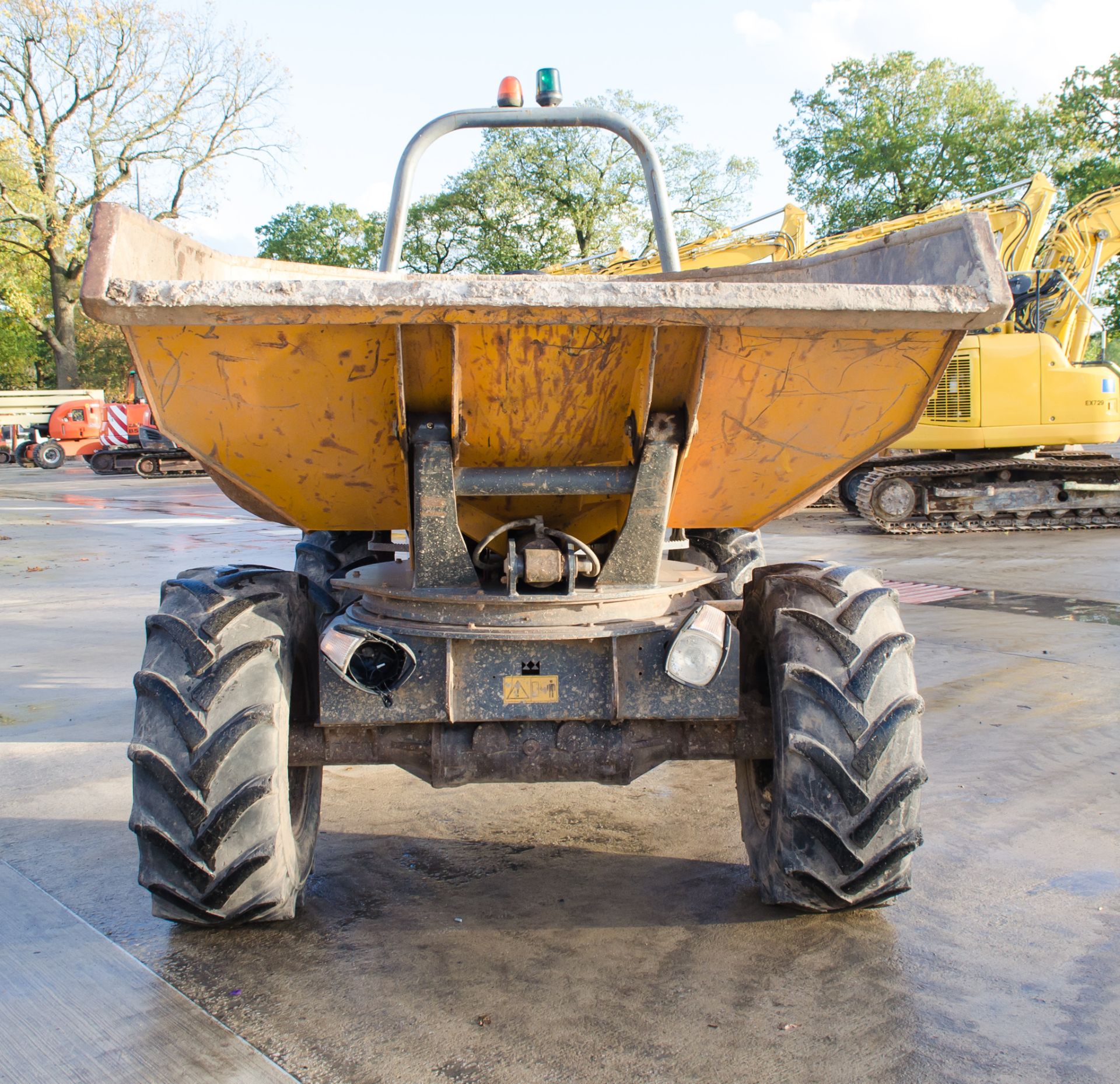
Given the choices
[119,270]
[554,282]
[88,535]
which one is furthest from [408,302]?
[88,535]

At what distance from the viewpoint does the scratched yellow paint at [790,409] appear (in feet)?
8.83

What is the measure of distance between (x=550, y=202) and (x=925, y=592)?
38416 millimetres

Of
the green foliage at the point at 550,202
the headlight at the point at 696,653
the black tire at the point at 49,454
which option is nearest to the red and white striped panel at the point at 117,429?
the black tire at the point at 49,454

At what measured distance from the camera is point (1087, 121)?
1535 inches

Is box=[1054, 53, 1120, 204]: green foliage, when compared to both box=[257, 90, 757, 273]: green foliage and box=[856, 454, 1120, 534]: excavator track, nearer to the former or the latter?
box=[257, 90, 757, 273]: green foliage

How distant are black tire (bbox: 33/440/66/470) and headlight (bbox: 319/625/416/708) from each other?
3240cm

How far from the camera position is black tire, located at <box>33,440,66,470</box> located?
3156cm

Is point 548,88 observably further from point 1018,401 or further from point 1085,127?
point 1085,127

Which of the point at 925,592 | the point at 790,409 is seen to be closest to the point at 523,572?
the point at 790,409

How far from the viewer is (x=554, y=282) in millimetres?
2459

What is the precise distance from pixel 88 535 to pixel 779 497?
39.5 feet

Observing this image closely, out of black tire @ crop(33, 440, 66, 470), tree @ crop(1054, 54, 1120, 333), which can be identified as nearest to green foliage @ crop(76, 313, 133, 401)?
black tire @ crop(33, 440, 66, 470)

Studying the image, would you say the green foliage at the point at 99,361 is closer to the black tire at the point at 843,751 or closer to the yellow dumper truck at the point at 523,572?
the yellow dumper truck at the point at 523,572

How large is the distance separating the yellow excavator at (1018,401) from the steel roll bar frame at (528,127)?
8.55 meters
